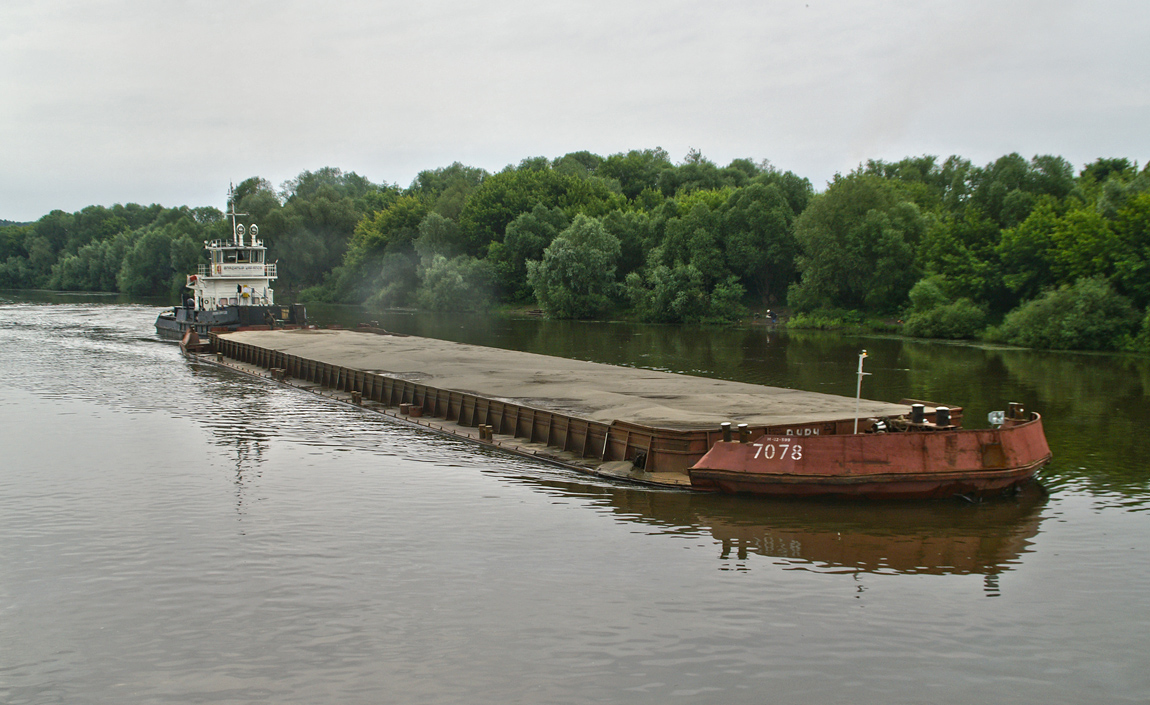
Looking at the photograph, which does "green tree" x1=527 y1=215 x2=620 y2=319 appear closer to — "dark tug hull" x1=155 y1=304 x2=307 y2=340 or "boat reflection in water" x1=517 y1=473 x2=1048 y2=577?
"dark tug hull" x1=155 y1=304 x2=307 y2=340

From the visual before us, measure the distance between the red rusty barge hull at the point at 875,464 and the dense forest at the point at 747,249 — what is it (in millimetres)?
38906

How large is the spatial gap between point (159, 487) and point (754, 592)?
43.4 feet

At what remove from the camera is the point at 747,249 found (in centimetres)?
7606

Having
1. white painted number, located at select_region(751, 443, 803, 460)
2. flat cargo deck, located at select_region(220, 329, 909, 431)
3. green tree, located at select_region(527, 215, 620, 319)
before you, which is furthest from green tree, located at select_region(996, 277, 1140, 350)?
white painted number, located at select_region(751, 443, 803, 460)

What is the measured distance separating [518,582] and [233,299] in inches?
1874

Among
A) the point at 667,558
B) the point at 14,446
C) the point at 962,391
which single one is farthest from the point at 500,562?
the point at 962,391

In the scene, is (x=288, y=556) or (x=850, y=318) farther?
(x=850, y=318)

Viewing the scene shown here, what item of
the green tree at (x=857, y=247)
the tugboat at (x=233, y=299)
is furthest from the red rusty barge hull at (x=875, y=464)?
the green tree at (x=857, y=247)

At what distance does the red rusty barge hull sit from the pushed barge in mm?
20

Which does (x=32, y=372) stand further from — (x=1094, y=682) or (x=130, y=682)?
(x=1094, y=682)

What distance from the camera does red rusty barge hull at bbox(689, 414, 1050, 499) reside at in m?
16.4

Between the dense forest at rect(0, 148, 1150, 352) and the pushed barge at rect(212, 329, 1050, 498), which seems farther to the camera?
the dense forest at rect(0, 148, 1150, 352)

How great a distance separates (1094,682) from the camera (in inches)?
405

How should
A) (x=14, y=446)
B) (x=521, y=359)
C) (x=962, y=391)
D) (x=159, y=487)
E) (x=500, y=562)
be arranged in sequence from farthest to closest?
1. (x=521, y=359)
2. (x=962, y=391)
3. (x=14, y=446)
4. (x=159, y=487)
5. (x=500, y=562)
